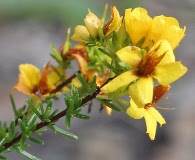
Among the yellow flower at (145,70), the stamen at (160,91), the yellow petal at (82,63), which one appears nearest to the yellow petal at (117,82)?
the yellow flower at (145,70)

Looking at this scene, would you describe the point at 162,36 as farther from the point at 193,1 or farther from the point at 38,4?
the point at 193,1

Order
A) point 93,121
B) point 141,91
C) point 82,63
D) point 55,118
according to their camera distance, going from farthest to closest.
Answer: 1. point 93,121
2. point 82,63
3. point 55,118
4. point 141,91

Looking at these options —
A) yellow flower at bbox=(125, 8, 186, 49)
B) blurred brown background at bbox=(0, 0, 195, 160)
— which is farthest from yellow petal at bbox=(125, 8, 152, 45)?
blurred brown background at bbox=(0, 0, 195, 160)

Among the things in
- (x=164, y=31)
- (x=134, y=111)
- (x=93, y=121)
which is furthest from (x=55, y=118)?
(x=93, y=121)

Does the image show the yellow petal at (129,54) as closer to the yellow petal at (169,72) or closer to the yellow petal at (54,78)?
the yellow petal at (169,72)

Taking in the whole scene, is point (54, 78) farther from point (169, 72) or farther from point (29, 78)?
point (169, 72)

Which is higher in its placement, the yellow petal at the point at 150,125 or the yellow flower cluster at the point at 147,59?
the yellow flower cluster at the point at 147,59

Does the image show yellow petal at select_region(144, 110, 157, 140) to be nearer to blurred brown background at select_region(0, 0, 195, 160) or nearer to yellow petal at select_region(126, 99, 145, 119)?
yellow petal at select_region(126, 99, 145, 119)
